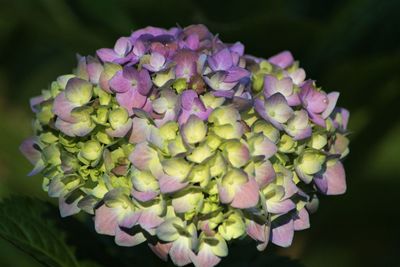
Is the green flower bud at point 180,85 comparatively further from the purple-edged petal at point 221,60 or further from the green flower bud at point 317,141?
the green flower bud at point 317,141

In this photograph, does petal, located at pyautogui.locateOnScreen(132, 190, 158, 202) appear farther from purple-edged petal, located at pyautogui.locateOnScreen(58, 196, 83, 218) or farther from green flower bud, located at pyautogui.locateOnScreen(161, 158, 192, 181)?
purple-edged petal, located at pyautogui.locateOnScreen(58, 196, 83, 218)

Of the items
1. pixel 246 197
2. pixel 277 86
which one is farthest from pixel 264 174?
pixel 277 86

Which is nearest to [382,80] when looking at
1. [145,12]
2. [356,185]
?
[356,185]

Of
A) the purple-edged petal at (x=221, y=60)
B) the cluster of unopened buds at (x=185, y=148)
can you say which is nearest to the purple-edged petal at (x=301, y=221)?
the cluster of unopened buds at (x=185, y=148)

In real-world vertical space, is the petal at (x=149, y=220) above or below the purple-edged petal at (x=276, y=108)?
below

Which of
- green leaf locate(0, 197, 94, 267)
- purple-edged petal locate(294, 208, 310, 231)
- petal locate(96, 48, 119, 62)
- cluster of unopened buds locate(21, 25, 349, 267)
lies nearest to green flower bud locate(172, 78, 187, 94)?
cluster of unopened buds locate(21, 25, 349, 267)

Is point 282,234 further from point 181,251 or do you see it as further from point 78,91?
point 78,91
